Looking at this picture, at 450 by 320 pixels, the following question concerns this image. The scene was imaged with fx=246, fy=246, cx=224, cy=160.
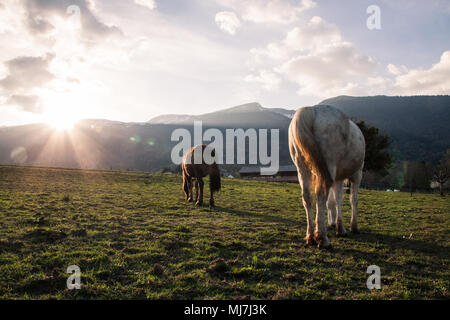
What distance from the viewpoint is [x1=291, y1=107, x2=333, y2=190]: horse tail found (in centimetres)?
559

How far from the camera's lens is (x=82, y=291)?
12.3ft

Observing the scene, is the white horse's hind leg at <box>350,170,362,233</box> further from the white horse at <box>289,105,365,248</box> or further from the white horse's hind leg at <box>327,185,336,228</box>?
the white horse at <box>289,105,365,248</box>

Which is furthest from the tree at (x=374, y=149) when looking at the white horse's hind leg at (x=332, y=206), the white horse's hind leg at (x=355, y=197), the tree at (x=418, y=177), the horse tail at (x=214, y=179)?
the white horse's hind leg at (x=355, y=197)

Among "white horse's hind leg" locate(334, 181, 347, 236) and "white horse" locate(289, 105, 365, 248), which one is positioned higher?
"white horse" locate(289, 105, 365, 248)

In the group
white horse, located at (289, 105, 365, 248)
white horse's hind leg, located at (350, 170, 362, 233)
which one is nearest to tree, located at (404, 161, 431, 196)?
white horse's hind leg, located at (350, 170, 362, 233)

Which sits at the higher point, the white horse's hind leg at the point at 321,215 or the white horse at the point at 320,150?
the white horse at the point at 320,150

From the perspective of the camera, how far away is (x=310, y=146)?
18.4 feet

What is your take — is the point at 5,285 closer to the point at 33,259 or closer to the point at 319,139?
the point at 33,259

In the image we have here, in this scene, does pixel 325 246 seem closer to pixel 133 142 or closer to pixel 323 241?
pixel 323 241

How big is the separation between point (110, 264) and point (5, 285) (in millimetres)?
1548

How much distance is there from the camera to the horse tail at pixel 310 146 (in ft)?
18.3

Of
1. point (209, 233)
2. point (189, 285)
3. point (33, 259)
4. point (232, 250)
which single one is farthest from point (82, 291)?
point (209, 233)

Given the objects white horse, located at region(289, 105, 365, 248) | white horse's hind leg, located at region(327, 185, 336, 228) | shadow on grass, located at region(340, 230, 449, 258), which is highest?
white horse, located at region(289, 105, 365, 248)

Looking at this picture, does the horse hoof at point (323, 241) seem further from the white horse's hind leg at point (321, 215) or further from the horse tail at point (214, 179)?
the horse tail at point (214, 179)
